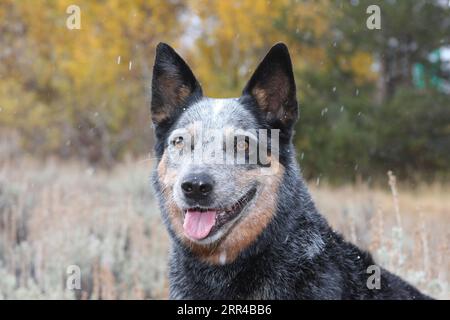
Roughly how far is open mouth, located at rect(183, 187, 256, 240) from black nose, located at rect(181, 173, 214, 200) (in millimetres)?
116

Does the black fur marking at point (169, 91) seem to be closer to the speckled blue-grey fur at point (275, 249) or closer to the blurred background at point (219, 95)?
the speckled blue-grey fur at point (275, 249)

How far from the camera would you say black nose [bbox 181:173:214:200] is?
3.54 m

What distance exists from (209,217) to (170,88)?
947mm

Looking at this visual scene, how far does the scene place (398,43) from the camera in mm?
15164

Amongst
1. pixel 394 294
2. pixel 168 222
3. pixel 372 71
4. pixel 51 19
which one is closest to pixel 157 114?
pixel 168 222

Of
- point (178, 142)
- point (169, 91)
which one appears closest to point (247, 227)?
point (178, 142)

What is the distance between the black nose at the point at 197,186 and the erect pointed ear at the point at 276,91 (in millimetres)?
603

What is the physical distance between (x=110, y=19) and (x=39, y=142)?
4615 millimetres

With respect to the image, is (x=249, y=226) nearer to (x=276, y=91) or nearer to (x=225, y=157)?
(x=225, y=157)

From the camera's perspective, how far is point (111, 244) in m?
6.73

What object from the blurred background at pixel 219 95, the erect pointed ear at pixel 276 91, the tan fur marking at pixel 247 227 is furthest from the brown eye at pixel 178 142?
the blurred background at pixel 219 95

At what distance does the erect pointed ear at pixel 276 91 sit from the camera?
380 centimetres

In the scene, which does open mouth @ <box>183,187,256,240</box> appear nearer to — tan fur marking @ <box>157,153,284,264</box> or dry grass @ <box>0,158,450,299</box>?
tan fur marking @ <box>157,153,284,264</box>

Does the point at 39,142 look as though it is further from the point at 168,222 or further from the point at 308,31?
the point at 168,222
